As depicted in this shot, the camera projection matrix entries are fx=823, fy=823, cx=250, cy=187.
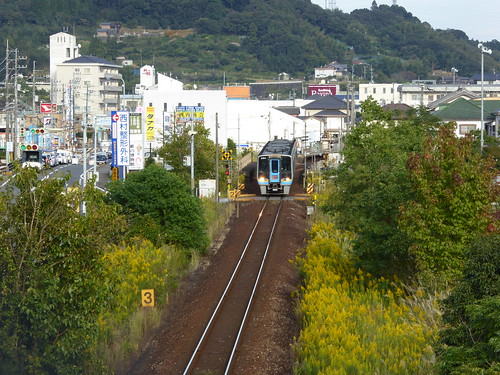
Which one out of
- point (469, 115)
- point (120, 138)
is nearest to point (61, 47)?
point (469, 115)

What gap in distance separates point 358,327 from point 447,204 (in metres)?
4.11

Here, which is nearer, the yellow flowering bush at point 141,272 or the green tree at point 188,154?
the yellow flowering bush at point 141,272

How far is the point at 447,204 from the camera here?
1891 centimetres

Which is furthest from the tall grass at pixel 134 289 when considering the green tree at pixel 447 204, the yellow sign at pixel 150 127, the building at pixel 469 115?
the building at pixel 469 115

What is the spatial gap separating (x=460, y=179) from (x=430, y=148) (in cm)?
117

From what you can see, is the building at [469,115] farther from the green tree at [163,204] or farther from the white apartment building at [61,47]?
the white apartment building at [61,47]

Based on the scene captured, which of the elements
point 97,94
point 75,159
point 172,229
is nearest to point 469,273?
point 172,229

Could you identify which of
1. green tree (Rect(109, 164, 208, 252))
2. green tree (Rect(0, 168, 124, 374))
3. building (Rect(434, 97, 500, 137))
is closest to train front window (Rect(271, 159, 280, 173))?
green tree (Rect(109, 164, 208, 252))

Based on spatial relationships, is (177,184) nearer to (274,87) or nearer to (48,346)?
(48,346)

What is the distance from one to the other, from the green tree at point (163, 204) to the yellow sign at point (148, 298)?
6.22 m

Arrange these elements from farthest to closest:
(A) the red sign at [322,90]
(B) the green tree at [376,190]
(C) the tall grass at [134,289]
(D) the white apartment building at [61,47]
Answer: (A) the red sign at [322,90], (D) the white apartment building at [61,47], (B) the green tree at [376,190], (C) the tall grass at [134,289]

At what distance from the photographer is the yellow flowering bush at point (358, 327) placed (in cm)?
1430

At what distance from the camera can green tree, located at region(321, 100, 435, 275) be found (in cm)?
2070

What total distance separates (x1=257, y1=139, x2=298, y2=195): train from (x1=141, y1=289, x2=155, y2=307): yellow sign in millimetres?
22632
